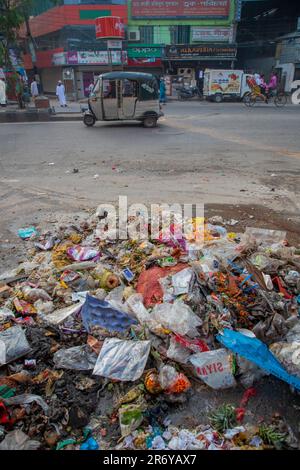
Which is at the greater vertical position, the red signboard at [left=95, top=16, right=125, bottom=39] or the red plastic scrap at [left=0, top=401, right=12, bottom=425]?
the red signboard at [left=95, top=16, right=125, bottom=39]

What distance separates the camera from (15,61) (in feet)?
81.3

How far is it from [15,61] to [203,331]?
27763mm

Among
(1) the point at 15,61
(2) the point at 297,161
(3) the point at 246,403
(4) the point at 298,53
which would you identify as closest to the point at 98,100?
(2) the point at 297,161

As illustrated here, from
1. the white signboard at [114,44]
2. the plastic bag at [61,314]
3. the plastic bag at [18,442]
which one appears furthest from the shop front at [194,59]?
the plastic bag at [18,442]

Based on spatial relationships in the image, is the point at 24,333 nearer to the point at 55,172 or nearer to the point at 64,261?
the point at 64,261

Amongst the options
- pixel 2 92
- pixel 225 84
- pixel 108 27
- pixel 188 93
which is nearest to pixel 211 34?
pixel 188 93

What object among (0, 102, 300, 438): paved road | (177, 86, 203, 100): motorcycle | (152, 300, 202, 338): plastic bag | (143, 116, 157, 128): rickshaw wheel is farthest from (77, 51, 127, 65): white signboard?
(152, 300, 202, 338): plastic bag

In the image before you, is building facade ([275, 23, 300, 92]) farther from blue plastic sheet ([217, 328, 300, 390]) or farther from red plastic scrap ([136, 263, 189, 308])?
blue plastic sheet ([217, 328, 300, 390])

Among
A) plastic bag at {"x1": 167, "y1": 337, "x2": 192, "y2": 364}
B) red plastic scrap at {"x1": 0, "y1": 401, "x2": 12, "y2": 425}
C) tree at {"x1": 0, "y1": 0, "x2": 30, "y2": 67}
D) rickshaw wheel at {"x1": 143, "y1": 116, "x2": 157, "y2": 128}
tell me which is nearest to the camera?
red plastic scrap at {"x1": 0, "y1": 401, "x2": 12, "y2": 425}

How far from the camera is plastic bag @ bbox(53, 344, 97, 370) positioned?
2506mm

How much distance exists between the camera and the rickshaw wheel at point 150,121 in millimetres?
12477

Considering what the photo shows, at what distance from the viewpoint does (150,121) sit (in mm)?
12594

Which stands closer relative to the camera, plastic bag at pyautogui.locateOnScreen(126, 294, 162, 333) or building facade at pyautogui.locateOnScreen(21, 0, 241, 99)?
plastic bag at pyautogui.locateOnScreen(126, 294, 162, 333)

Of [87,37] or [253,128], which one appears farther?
[87,37]
